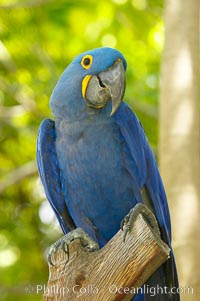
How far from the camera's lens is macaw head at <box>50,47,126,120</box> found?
11.2 feet

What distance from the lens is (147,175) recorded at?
3.55 m

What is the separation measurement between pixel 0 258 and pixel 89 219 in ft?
10.9

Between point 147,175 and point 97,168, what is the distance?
28 cm

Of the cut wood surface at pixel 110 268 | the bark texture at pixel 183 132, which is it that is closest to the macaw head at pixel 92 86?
the bark texture at pixel 183 132

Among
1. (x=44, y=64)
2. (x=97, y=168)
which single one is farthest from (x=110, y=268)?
(x=44, y=64)

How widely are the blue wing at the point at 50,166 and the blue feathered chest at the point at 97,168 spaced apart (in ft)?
0.24

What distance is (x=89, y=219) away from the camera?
3.68 meters

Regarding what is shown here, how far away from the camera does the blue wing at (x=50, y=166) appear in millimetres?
3684

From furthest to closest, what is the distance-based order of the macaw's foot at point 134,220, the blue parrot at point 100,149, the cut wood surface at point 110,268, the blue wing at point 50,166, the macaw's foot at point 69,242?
the blue wing at point 50,166, the blue parrot at point 100,149, the macaw's foot at point 69,242, the macaw's foot at point 134,220, the cut wood surface at point 110,268

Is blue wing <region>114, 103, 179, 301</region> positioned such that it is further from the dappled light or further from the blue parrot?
the dappled light

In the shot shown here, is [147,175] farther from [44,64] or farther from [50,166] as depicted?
[44,64]

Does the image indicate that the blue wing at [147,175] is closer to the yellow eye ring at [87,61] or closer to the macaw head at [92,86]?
the macaw head at [92,86]

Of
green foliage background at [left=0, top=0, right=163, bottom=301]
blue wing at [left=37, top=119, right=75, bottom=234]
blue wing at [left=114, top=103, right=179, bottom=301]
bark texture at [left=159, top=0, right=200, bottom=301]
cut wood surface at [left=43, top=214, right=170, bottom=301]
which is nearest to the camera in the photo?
Answer: cut wood surface at [left=43, top=214, right=170, bottom=301]

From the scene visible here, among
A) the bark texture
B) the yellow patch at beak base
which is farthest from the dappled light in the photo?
the yellow patch at beak base
